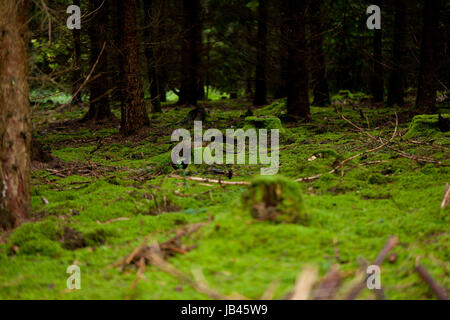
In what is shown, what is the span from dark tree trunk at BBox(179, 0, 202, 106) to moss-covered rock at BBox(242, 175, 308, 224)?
16.0 m

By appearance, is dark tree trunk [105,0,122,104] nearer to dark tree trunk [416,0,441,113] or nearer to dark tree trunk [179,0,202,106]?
dark tree trunk [179,0,202,106]

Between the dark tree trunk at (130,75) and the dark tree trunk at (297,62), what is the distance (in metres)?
4.56

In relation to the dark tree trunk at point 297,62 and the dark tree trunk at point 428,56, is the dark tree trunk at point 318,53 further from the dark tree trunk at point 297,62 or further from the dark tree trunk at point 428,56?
the dark tree trunk at point 428,56

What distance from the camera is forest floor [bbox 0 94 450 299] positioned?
9.72 ft

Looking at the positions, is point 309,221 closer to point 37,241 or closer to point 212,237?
point 212,237

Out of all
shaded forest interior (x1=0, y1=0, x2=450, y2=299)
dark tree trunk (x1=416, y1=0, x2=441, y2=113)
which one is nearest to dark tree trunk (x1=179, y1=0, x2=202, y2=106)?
dark tree trunk (x1=416, y1=0, x2=441, y2=113)

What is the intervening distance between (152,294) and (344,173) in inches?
162

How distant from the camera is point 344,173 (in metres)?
6.12

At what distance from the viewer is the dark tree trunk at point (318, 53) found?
1356cm

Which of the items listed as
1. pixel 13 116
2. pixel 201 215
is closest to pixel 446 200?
pixel 201 215
